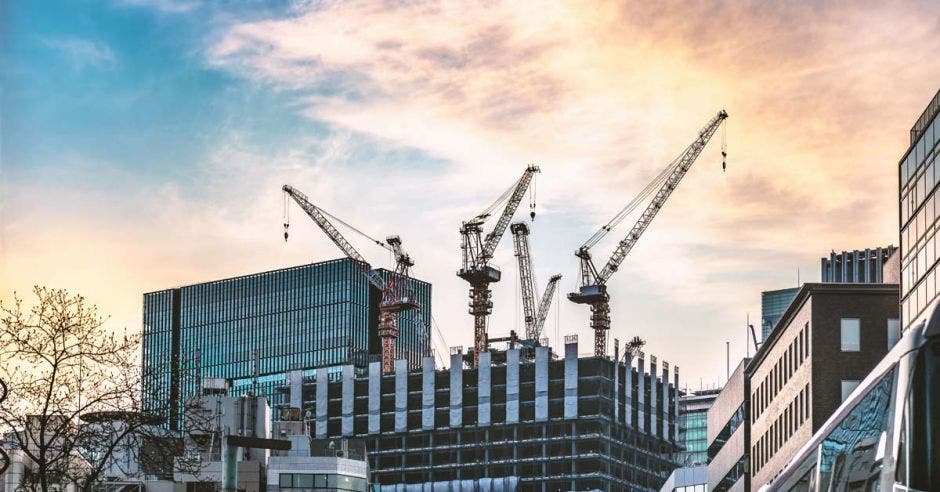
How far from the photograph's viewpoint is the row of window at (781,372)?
113281mm

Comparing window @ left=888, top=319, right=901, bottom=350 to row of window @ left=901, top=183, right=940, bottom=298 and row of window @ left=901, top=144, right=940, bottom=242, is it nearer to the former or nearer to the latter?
row of window @ left=901, top=183, right=940, bottom=298

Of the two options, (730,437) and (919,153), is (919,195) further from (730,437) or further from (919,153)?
(730,437)

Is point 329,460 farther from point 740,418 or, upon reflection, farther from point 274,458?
point 740,418

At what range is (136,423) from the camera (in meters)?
53.6

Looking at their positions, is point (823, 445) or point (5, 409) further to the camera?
point (5, 409)

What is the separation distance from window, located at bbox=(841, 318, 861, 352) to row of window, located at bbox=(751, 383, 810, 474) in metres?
3.50

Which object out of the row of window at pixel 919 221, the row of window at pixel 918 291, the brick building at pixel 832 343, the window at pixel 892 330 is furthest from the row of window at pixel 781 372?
the row of window at pixel 919 221

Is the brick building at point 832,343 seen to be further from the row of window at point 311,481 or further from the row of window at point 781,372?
the row of window at point 311,481

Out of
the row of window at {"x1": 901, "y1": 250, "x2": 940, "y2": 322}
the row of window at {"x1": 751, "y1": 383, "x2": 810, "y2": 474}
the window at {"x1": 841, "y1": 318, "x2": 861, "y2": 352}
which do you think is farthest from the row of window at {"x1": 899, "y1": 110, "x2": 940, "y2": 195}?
the row of window at {"x1": 751, "y1": 383, "x2": 810, "y2": 474}

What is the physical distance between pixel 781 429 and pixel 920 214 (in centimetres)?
3451

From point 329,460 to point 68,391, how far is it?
143 metres

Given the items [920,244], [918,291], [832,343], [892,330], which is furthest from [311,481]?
[920,244]

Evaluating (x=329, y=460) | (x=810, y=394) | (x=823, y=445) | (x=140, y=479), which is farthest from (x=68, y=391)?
(x=329, y=460)

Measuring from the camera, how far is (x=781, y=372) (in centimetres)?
12225
